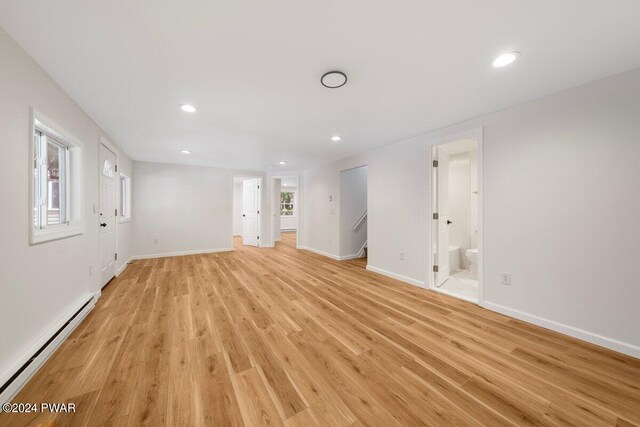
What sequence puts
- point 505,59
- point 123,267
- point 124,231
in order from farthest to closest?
point 124,231 < point 123,267 < point 505,59

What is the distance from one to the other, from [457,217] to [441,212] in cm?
131

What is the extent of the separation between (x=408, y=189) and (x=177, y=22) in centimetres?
326

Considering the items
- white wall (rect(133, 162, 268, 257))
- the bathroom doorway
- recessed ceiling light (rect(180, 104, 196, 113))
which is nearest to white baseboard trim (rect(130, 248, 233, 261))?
white wall (rect(133, 162, 268, 257))

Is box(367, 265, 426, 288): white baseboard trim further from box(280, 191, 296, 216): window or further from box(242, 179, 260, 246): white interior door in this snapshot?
box(280, 191, 296, 216): window

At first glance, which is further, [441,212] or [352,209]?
[352,209]

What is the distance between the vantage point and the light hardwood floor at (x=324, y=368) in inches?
49.8

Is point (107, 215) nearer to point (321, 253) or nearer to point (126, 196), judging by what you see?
point (126, 196)

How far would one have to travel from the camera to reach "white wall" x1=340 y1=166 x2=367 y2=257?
5.13 metres

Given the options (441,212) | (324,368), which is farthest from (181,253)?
(441,212)

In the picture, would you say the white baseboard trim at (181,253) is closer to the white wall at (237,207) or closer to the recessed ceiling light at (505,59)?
the white wall at (237,207)

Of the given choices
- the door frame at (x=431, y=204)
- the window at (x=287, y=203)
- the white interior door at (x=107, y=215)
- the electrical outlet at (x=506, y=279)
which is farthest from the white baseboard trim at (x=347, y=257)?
the window at (x=287, y=203)

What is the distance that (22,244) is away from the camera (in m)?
Result: 1.55

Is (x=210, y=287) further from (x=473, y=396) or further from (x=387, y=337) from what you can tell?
(x=473, y=396)

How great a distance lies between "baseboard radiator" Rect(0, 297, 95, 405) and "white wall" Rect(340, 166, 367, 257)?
417cm
